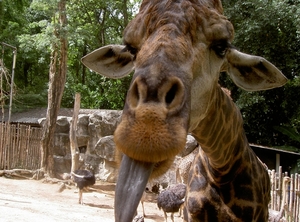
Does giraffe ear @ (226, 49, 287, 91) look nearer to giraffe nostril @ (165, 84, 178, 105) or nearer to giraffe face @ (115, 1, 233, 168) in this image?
giraffe face @ (115, 1, 233, 168)

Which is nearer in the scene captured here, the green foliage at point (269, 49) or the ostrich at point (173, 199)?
the ostrich at point (173, 199)

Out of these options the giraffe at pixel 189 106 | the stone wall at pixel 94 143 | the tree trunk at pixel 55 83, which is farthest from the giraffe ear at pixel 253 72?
the tree trunk at pixel 55 83

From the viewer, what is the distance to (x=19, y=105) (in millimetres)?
24828

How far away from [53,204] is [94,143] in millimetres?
7022

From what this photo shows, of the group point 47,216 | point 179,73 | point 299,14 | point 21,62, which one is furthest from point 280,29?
point 21,62

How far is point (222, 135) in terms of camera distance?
272cm

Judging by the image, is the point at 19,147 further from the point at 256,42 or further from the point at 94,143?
the point at 256,42

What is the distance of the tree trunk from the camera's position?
15.5m

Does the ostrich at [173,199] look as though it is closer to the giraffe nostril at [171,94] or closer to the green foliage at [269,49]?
the green foliage at [269,49]

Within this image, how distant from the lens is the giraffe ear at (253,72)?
2.41 m

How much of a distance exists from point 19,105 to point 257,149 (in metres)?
15.3

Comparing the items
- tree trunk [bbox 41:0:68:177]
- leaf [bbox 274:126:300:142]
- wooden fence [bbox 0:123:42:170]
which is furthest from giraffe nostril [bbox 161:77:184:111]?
wooden fence [bbox 0:123:42:170]

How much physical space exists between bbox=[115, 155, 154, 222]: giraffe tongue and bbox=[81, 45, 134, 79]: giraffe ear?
110cm

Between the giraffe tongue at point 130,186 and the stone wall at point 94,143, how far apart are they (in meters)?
13.4
